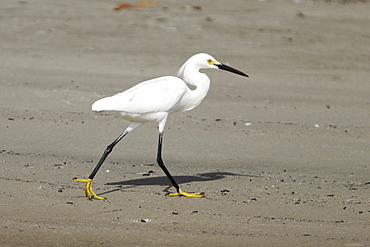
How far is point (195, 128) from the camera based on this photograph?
967 cm

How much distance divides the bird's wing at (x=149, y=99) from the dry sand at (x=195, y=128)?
0.84 metres

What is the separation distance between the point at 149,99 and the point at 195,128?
3.13 m

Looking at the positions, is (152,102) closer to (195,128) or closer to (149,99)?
(149,99)

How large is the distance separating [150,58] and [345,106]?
4.73 meters

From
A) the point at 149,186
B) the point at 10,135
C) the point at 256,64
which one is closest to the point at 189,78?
the point at 149,186

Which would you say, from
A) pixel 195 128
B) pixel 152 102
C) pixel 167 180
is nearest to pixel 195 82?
pixel 152 102

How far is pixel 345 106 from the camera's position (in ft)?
37.6

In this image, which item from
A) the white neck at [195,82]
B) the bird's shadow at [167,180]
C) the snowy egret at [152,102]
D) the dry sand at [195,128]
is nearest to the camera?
the dry sand at [195,128]

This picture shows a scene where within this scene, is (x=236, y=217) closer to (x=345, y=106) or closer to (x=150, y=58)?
(x=345, y=106)

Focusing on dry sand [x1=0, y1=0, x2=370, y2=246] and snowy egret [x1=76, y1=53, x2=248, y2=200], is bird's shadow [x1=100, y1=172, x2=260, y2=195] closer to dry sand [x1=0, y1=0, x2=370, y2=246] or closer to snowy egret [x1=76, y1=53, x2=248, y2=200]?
dry sand [x1=0, y1=0, x2=370, y2=246]

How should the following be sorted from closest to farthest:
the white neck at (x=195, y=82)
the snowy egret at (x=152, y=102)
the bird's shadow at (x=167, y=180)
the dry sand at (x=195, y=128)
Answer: the dry sand at (x=195, y=128) → the snowy egret at (x=152, y=102) → the bird's shadow at (x=167, y=180) → the white neck at (x=195, y=82)

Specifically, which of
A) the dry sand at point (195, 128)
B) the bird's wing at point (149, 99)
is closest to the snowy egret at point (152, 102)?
the bird's wing at point (149, 99)

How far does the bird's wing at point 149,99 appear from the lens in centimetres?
654

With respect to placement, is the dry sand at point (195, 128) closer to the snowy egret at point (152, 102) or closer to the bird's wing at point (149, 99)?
the snowy egret at point (152, 102)
